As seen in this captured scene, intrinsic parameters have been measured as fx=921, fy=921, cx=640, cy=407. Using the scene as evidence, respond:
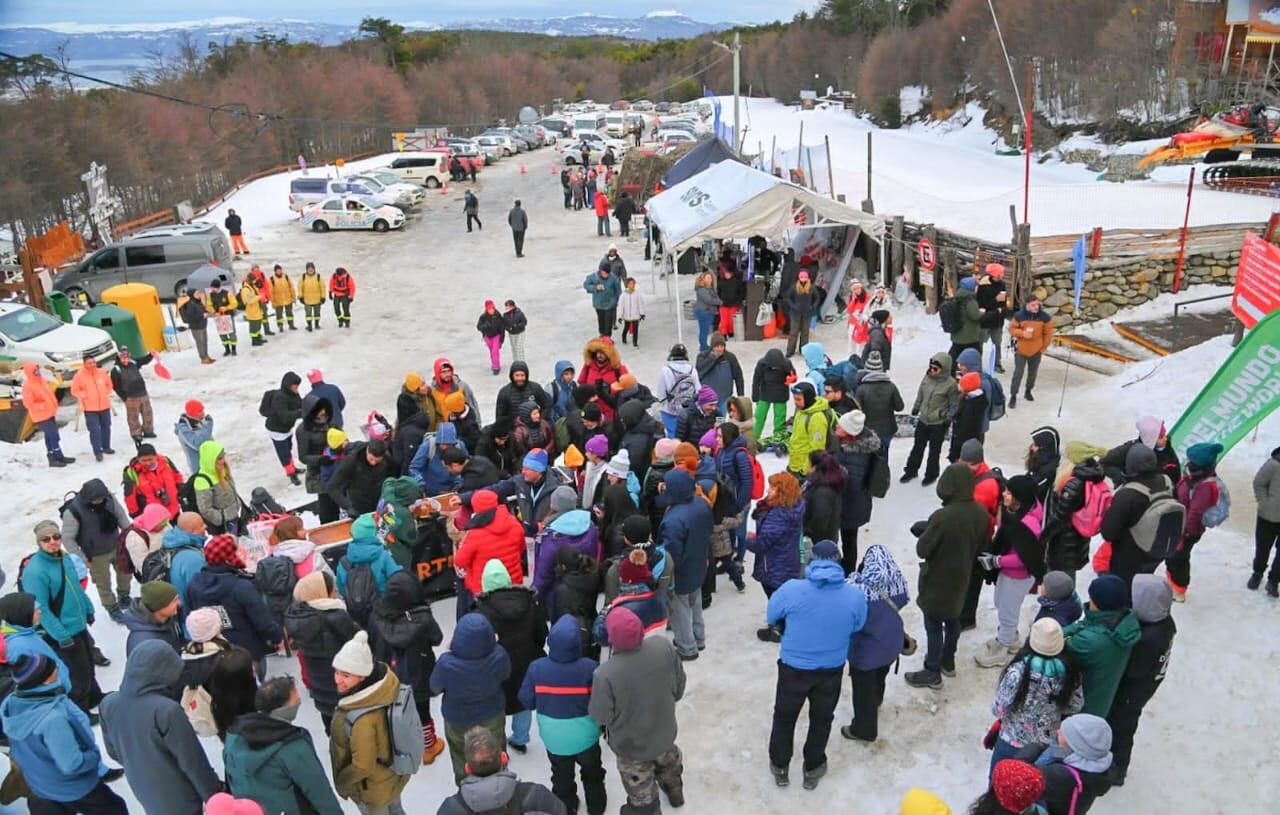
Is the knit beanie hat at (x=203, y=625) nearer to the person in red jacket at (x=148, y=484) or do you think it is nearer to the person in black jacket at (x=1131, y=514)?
the person in red jacket at (x=148, y=484)

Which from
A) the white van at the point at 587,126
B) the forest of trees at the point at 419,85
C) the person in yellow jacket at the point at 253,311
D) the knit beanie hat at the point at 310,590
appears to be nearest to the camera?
the knit beanie hat at the point at 310,590

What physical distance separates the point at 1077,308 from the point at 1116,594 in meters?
9.41

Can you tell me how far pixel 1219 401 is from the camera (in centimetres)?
730

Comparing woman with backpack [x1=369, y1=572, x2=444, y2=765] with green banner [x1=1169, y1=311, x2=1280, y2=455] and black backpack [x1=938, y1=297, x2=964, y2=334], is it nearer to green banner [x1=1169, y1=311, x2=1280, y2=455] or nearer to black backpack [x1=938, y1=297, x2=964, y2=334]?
green banner [x1=1169, y1=311, x2=1280, y2=455]

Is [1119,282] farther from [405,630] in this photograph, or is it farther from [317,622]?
[317,622]

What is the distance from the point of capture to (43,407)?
10.9m

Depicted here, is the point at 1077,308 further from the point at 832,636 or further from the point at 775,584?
the point at 832,636

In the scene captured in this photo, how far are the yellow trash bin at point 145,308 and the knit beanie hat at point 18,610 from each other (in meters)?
12.5

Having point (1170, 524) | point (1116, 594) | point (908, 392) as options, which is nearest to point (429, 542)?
point (1116, 594)

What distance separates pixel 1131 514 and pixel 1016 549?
2.41 ft

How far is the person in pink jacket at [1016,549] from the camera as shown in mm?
5781

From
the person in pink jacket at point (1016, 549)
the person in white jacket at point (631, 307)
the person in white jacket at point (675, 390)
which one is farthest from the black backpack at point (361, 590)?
the person in white jacket at point (631, 307)

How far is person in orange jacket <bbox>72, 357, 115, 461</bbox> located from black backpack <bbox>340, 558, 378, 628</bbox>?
23.5 feet

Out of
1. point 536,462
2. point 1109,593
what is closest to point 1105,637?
point 1109,593
